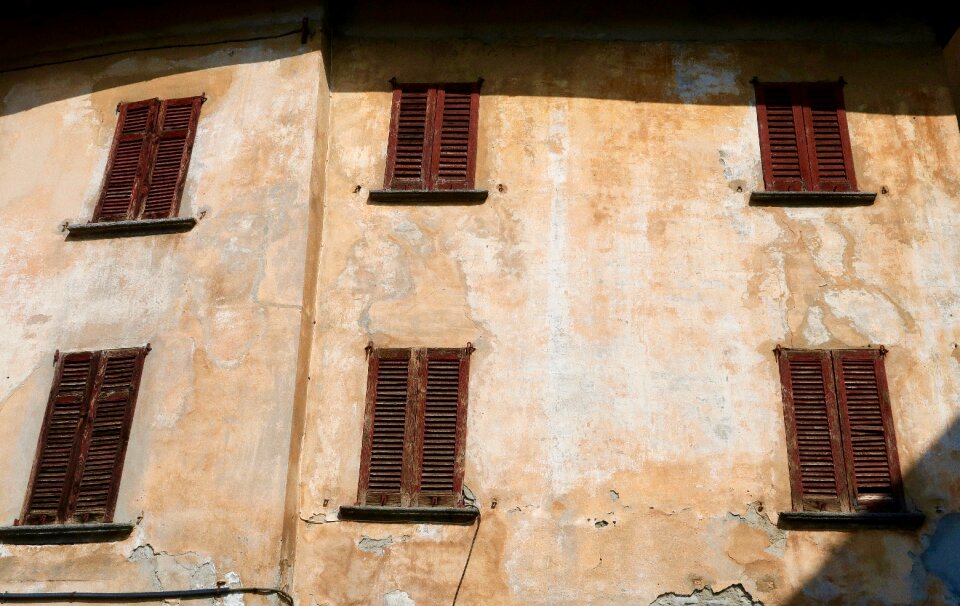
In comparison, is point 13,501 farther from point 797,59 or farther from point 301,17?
point 797,59

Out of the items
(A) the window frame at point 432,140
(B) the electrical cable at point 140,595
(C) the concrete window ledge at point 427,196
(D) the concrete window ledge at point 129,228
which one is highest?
(A) the window frame at point 432,140

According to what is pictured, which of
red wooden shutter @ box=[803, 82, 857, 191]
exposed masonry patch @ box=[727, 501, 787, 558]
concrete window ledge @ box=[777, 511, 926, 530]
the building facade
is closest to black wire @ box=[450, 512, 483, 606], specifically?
the building facade

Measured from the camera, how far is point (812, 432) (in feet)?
33.2

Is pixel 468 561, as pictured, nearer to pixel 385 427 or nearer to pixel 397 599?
pixel 397 599

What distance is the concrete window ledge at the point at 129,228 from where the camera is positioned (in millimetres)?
11242

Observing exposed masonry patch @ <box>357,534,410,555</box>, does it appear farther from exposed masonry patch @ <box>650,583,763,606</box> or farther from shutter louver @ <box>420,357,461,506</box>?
exposed masonry patch @ <box>650,583,763,606</box>

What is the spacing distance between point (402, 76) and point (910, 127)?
5.28 m

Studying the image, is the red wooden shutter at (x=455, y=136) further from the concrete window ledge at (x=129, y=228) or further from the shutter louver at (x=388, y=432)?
the concrete window ledge at (x=129, y=228)

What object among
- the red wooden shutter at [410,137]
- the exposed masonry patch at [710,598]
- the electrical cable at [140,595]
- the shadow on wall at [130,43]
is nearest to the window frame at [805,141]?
the red wooden shutter at [410,137]

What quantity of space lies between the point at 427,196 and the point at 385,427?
2.45 metres

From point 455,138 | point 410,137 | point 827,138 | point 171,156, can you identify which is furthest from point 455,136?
point 827,138

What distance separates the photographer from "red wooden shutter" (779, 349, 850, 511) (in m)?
9.85

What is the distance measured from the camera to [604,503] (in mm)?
9922

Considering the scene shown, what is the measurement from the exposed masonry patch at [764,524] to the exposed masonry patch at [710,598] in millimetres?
440
